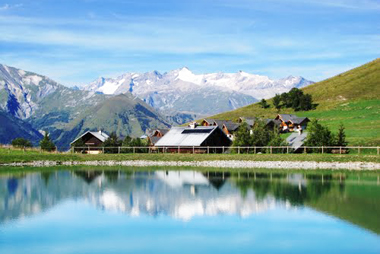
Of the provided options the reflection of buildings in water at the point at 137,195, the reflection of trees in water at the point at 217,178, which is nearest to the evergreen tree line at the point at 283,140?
the reflection of trees in water at the point at 217,178

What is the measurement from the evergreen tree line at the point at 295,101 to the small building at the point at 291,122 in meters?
19.3

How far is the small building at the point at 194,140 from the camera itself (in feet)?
349

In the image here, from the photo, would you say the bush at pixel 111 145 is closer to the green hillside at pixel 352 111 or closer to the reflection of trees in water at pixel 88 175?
the reflection of trees in water at pixel 88 175

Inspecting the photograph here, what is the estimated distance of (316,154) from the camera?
86.9 meters

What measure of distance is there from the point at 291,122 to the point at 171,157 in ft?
229

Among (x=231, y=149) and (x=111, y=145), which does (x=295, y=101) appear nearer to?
(x=231, y=149)

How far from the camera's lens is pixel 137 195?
49125 millimetres

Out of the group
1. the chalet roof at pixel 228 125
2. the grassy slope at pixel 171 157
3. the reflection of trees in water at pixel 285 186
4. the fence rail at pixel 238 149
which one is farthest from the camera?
the chalet roof at pixel 228 125

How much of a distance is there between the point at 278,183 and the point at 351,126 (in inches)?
2978

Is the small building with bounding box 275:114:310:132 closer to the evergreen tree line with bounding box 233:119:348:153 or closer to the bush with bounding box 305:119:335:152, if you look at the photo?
the evergreen tree line with bounding box 233:119:348:153

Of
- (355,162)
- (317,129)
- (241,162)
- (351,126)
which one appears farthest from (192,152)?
(351,126)

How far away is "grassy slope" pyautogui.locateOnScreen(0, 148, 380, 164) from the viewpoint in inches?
3228

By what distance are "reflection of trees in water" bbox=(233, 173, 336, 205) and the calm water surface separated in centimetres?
10

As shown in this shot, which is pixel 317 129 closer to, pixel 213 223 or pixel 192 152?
pixel 192 152
